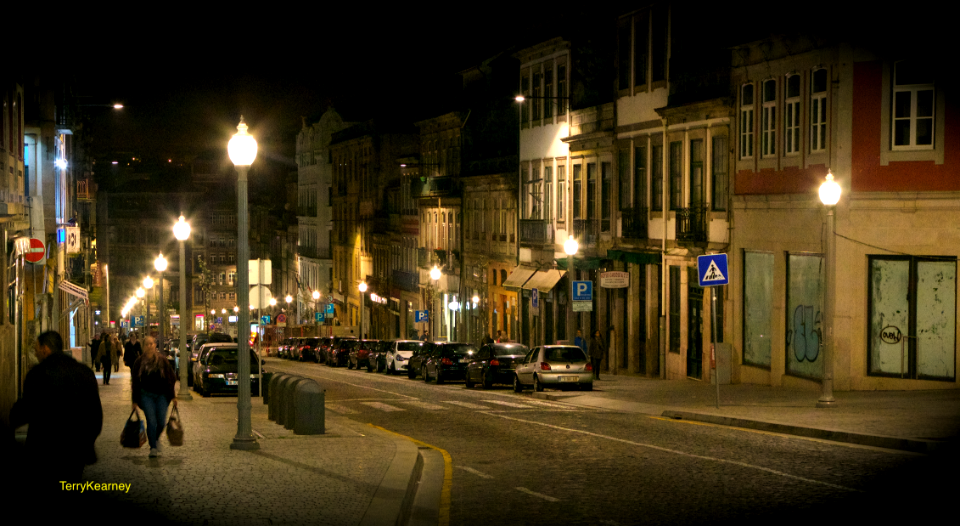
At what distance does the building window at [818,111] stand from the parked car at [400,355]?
23.8 metres

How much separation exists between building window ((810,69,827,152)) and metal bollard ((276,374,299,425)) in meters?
14.0

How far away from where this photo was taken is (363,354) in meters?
56.0

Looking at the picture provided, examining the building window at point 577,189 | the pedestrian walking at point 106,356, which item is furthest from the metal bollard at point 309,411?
the building window at point 577,189

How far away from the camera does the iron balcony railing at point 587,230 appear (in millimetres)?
43969

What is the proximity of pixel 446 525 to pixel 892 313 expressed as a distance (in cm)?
1746

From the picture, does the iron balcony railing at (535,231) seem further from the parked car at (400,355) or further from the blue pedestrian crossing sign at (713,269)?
the blue pedestrian crossing sign at (713,269)

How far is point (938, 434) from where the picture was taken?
1764 centimetres

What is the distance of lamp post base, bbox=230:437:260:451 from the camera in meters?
16.3

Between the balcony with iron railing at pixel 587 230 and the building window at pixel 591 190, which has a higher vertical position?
the building window at pixel 591 190

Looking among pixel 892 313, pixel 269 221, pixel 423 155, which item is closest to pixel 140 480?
pixel 892 313

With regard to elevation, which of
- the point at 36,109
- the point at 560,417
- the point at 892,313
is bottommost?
the point at 560,417

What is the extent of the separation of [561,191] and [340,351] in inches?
720

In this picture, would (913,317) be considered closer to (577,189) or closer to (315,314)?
(577,189)

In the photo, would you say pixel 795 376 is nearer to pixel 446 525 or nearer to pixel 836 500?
pixel 836 500
